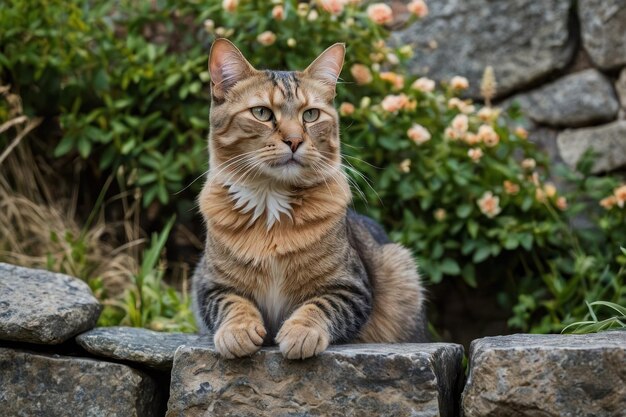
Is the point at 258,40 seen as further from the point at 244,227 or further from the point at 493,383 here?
the point at 493,383

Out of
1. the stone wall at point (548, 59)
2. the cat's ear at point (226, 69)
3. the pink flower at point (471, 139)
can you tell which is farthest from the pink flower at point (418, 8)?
the cat's ear at point (226, 69)

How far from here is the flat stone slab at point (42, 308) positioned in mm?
2797

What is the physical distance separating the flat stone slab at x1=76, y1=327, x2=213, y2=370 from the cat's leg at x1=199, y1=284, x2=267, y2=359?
112 mm

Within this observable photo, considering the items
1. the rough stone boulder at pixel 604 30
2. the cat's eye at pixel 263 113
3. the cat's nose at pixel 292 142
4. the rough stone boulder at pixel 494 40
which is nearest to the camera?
the cat's nose at pixel 292 142

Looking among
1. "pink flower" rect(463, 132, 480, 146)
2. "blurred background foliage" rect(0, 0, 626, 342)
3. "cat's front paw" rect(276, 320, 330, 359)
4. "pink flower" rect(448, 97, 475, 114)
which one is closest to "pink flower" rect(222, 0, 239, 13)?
"blurred background foliage" rect(0, 0, 626, 342)

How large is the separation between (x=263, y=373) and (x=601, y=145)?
9.56 ft

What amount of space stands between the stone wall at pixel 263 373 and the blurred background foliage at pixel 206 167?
37.7 inches

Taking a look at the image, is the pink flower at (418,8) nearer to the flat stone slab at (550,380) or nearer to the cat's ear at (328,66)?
the cat's ear at (328,66)

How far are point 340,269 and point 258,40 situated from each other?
2.07 m

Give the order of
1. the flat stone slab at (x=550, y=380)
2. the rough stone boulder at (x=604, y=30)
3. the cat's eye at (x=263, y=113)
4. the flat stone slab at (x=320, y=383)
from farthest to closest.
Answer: the rough stone boulder at (x=604, y=30)
the cat's eye at (x=263, y=113)
the flat stone slab at (x=320, y=383)
the flat stone slab at (x=550, y=380)

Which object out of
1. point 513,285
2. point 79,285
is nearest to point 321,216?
point 79,285

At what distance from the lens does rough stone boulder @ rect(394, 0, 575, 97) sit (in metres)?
4.71

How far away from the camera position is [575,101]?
4.67 m

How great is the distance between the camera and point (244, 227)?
283cm
